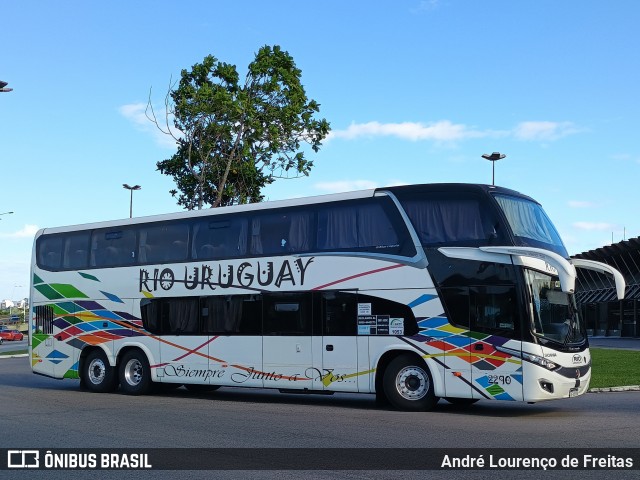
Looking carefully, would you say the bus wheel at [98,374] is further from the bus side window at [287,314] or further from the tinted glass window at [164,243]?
the bus side window at [287,314]

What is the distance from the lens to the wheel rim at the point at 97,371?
813 inches

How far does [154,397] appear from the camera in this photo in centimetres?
1941

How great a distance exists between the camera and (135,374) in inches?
792

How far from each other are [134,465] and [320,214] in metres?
8.27

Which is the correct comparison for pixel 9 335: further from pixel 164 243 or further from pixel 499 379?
pixel 499 379

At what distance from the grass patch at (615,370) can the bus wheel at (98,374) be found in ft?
37.5

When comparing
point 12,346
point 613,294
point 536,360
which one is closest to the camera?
point 536,360

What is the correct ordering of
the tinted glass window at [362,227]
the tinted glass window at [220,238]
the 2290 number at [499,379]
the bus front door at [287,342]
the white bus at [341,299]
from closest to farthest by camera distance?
1. the 2290 number at [499,379]
2. the white bus at [341,299]
3. the tinted glass window at [362,227]
4. the bus front door at [287,342]
5. the tinted glass window at [220,238]

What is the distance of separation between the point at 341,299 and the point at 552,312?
4.04 metres

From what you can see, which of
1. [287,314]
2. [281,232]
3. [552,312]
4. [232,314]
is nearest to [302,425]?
[287,314]

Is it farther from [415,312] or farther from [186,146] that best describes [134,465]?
[186,146]

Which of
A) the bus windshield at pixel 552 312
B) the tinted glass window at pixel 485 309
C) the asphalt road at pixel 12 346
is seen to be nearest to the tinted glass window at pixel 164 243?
the tinted glass window at pixel 485 309

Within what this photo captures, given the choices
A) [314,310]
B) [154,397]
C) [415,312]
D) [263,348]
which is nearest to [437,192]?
[415,312]

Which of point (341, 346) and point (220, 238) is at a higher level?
point (220, 238)
